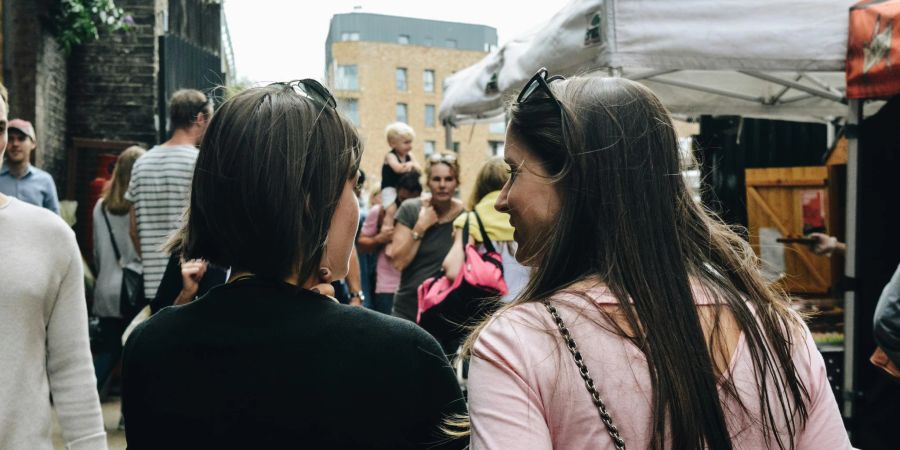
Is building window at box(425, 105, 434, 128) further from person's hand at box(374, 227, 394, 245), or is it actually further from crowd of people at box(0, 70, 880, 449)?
crowd of people at box(0, 70, 880, 449)

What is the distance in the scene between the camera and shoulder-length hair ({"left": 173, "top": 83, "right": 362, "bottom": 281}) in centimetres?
147

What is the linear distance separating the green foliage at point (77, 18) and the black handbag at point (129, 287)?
2451mm

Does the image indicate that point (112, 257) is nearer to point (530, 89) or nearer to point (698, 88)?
point (698, 88)

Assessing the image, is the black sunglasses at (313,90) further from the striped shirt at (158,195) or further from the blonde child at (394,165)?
the blonde child at (394,165)

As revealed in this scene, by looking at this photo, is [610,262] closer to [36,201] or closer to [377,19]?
[36,201]

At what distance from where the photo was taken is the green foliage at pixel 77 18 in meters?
7.32

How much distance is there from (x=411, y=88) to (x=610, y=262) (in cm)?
6625

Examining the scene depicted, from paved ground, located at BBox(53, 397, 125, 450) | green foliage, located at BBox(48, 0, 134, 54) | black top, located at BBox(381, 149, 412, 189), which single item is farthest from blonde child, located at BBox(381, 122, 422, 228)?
green foliage, located at BBox(48, 0, 134, 54)

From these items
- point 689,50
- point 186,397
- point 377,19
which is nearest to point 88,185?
point 689,50

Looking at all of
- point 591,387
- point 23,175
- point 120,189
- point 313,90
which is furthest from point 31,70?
point 591,387

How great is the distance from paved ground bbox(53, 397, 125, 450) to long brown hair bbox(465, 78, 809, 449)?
14.3ft

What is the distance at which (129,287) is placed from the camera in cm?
557

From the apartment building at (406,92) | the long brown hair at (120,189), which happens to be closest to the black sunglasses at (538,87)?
the long brown hair at (120,189)

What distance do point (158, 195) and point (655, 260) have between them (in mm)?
3658
